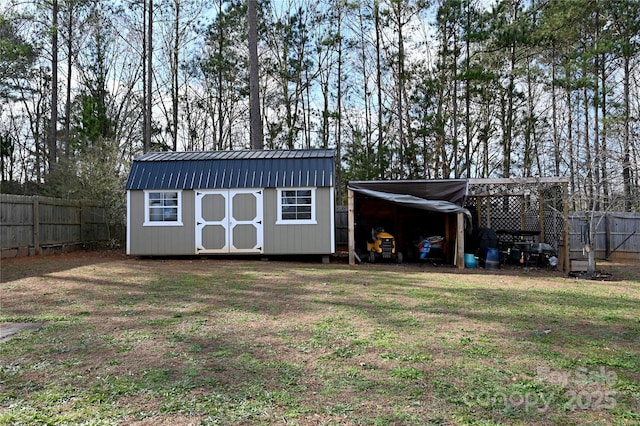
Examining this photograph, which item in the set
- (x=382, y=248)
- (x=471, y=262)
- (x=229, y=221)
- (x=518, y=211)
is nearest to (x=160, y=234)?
(x=229, y=221)

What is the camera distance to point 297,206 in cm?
1165

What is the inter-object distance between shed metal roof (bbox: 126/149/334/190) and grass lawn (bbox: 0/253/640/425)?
16.6 feet

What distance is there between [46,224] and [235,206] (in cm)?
547

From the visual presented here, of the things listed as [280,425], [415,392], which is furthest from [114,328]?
[415,392]

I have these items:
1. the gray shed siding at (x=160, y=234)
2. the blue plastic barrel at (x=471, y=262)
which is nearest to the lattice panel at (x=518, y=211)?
the blue plastic barrel at (x=471, y=262)

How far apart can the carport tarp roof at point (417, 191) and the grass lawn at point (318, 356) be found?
4091 mm

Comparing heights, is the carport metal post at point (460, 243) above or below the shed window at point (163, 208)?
below

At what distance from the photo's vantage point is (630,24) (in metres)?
15.4

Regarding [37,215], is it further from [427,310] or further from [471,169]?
[471,169]

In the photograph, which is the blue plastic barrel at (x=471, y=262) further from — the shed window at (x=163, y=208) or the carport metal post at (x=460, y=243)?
→ the shed window at (x=163, y=208)

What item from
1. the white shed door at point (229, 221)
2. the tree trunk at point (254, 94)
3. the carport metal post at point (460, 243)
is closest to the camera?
the carport metal post at point (460, 243)

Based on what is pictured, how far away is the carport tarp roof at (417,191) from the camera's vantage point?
10852 millimetres

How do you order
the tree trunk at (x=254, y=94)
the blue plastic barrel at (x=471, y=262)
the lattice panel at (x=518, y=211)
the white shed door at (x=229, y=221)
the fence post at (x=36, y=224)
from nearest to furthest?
the blue plastic barrel at (x=471, y=262), the lattice panel at (x=518, y=211), the white shed door at (x=229, y=221), the fence post at (x=36, y=224), the tree trunk at (x=254, y=94)

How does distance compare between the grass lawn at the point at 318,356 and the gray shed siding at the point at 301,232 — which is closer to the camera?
the grass lawn at the point at 318,356
